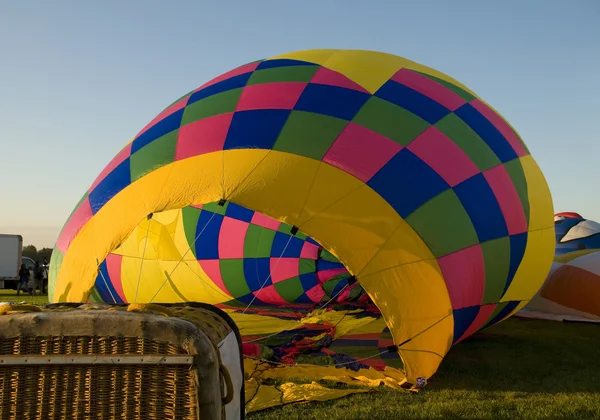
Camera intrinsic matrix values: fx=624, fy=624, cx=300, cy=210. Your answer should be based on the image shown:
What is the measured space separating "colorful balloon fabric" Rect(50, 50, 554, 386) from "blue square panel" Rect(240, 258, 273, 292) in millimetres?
2571

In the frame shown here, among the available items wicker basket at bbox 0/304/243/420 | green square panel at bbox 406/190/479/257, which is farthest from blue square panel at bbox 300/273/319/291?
wicker basket at bbox 0/304/243/420

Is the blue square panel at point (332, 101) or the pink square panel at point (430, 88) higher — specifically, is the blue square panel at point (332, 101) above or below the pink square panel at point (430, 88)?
below

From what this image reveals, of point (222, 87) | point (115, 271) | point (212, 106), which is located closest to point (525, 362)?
point (212, 106)

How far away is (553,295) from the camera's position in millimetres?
7504

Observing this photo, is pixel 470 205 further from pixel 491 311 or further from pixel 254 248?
pixel 254 248

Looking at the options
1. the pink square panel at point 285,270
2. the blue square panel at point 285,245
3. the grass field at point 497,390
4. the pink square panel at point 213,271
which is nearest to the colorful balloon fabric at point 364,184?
the grass field at point 497,390

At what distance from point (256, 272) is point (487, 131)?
11.0 ft

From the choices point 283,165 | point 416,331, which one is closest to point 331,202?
point 283,165

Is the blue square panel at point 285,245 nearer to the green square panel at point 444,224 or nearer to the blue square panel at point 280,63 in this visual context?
the blue square panel at point 280,63

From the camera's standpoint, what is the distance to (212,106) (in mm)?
4949

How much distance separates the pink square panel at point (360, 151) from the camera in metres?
4.30

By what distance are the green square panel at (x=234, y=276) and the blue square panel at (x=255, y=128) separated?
303cm

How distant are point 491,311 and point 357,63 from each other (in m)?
2.31

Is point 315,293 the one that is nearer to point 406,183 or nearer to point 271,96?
point 271,96
